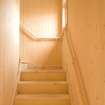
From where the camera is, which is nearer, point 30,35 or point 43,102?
point 43,102

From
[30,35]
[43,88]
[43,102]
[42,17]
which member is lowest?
[43,102]

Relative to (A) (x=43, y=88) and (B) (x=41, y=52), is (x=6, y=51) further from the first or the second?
(B) (x=41, y=52)

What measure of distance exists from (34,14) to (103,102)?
4072 millimetres

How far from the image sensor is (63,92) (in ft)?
11.7

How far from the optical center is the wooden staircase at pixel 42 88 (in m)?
3.20

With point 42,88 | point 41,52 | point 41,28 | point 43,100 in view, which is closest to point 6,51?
point 43,100

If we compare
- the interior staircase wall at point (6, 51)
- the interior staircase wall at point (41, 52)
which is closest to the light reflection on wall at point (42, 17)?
the interior staircase wall at point (41, 52)

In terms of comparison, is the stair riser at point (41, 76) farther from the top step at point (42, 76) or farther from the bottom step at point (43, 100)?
the bottom step at point (43, 100)

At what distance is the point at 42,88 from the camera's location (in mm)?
3566

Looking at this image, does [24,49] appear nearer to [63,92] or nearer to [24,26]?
[24,26]

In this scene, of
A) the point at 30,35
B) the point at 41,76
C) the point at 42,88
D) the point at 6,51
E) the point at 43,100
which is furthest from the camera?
the point at 30,35

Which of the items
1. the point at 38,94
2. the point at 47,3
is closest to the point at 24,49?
the point at 47,3

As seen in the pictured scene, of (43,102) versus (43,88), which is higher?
(43,88)

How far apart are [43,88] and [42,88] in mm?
18
